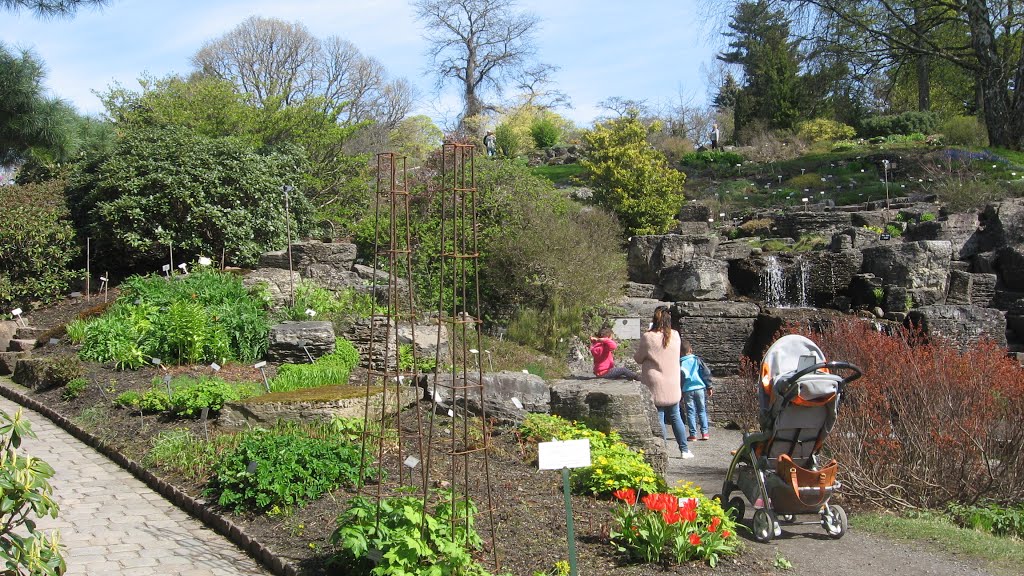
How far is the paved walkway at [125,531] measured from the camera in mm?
5215

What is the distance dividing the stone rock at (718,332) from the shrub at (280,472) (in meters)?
9.01

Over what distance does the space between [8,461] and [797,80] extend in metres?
41.1

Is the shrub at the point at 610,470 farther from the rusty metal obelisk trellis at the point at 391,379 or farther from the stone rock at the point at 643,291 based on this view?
the stone rock at the point at 643,291

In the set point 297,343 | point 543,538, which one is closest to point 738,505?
point 543,538

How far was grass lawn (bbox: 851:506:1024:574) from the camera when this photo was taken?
18.0 feet

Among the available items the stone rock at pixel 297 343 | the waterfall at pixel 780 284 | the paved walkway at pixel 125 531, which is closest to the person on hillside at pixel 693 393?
the stone rock at pixel 297 343

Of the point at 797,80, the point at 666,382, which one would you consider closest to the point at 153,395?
the point at 666,382

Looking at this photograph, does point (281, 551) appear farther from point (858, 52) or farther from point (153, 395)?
point (858, 52)

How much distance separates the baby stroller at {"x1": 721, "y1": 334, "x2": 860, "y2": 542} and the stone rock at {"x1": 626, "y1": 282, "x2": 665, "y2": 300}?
1323cm

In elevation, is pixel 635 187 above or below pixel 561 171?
below

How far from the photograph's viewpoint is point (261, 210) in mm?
16516

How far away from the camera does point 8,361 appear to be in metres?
11.8

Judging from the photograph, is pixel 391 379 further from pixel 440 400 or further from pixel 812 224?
pixel 812 224

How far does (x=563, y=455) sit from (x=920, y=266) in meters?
16.1
